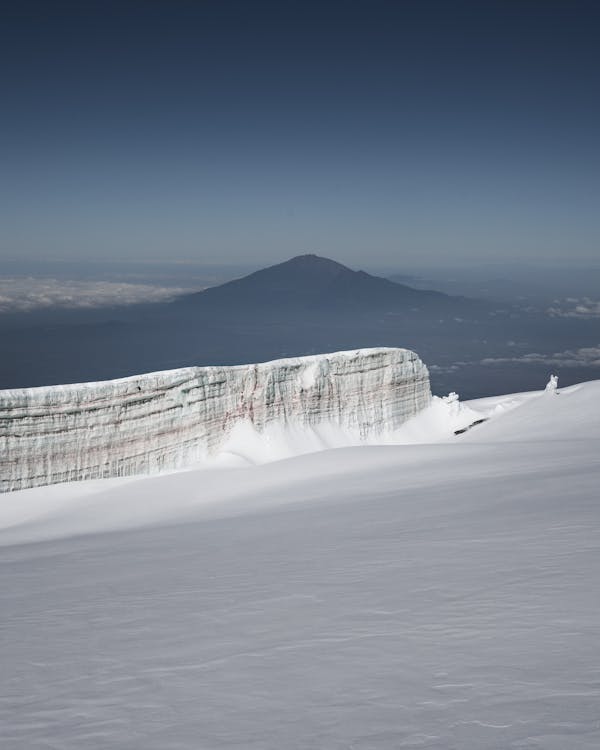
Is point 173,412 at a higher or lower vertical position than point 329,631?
lower

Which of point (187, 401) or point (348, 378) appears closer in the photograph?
point (187, 401)

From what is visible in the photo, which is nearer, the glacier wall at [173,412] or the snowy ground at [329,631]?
the snowy ground at [329,631]

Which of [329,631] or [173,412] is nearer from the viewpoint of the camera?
[329,631]

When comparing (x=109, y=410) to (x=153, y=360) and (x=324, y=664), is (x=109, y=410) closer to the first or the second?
(x=324, y=664)

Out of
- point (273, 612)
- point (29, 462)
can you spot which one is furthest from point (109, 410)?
point (273, 612)
